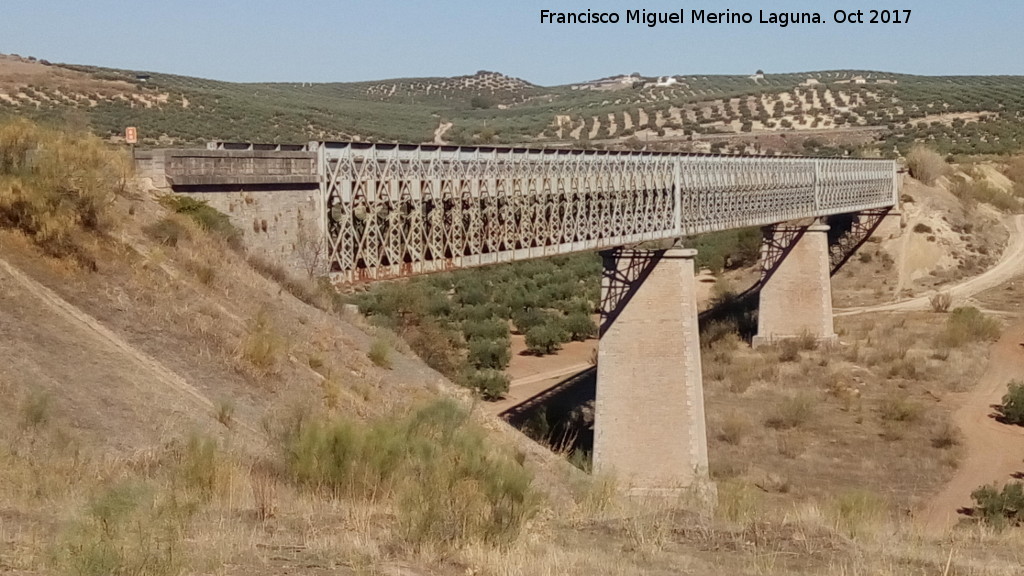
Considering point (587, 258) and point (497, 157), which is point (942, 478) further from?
point (587, 258)

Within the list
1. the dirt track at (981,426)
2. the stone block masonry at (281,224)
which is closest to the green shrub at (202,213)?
the stone block masonry at (281,224)

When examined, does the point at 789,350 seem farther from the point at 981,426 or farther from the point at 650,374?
the point at 650,374

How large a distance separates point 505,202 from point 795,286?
73.6 ft

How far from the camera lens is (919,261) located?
5369cm

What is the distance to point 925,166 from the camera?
62.1 metres

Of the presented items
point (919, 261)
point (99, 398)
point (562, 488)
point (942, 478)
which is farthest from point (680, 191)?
point (919, 261)

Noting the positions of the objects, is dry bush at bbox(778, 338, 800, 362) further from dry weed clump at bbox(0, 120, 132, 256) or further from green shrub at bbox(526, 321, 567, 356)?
dry weed clump at bbox(0, 120, 132, 256)

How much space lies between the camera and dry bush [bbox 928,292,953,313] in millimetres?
47969

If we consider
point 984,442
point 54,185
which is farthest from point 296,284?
point 984,442

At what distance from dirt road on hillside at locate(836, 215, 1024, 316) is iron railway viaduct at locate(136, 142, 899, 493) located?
1119 centimetres

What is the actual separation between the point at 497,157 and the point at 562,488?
33.2 ft

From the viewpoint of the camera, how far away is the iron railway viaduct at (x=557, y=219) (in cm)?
1931

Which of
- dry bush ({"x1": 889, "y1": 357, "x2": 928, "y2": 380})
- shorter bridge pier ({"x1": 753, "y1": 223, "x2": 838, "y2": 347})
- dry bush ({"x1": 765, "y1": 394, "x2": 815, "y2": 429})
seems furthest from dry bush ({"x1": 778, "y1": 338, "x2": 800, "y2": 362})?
dry bush ({"x1": 765, "y1": 394, "x2": 815, "y2": 429})

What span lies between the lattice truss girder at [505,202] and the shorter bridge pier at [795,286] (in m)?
5.89
